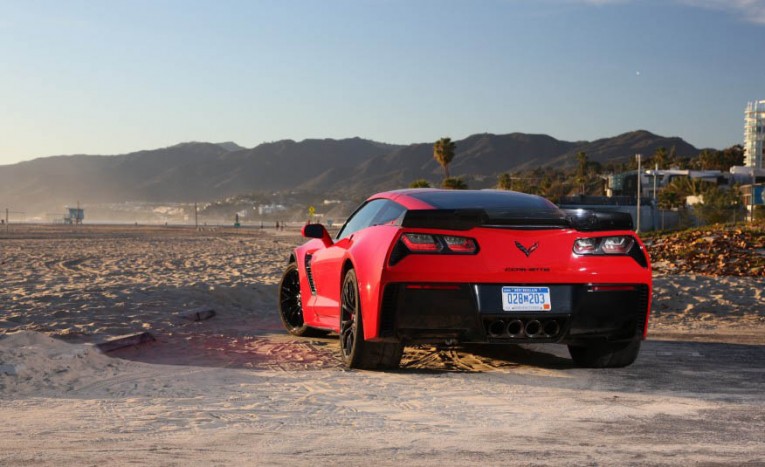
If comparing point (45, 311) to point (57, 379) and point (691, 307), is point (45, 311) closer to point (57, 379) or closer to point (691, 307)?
point (57, 379)

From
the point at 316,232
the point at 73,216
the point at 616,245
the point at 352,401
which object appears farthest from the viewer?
the point at 73,216

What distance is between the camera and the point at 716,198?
75.6 meters

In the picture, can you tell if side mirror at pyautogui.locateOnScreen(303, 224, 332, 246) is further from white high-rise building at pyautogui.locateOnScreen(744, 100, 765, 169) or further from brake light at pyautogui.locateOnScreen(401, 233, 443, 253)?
white high-rise building at pyautogui.locateOnScreen(744, 100, 765, 169)

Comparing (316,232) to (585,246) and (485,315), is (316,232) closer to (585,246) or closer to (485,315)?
(485,315)

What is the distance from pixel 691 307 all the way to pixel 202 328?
274 inches

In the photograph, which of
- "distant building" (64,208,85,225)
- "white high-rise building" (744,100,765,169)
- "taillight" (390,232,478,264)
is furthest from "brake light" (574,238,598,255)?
"white high-rise building" (744,100,765,169)

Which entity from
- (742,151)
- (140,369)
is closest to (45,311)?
(140,369)

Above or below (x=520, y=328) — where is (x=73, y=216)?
below

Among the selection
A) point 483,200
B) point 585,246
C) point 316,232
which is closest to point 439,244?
point 483,200

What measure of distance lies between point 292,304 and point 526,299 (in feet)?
13.9

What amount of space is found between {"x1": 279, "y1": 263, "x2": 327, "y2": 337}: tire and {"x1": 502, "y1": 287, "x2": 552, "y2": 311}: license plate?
3.71 metres

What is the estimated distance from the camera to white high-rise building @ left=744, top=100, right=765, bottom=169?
603ft

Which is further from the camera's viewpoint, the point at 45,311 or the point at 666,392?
the point at 45,311

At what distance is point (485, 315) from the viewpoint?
21.5 feet
